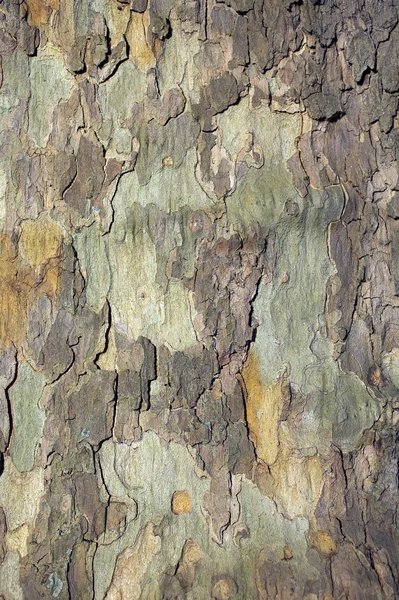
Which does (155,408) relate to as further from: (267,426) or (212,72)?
(212,72)

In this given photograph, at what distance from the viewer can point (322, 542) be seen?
1620mm

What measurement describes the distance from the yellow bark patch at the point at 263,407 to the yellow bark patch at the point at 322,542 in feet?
0.72

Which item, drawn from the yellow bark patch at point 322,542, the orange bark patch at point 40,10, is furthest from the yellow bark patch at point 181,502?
the orange bark patch at point 40,10

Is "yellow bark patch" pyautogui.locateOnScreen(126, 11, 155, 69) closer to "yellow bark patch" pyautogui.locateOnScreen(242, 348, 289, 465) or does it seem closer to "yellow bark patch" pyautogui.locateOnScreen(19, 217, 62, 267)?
"yellow bark patch" pyautogui.locateOnScreen(19, 217, 62, 267)

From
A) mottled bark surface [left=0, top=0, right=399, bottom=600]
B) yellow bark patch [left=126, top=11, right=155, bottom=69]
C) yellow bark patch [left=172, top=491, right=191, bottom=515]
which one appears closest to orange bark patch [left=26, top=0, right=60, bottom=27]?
mottled bark surface [left=0, top=0, right=399, bottom=600]

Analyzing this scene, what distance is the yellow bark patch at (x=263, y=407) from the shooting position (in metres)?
1.66

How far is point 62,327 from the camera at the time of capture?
1.65 meters

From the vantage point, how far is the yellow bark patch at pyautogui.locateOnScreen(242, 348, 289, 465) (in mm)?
1661

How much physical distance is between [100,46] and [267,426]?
1.11 meters

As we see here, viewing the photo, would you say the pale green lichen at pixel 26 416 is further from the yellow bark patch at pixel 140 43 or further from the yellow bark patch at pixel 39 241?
the yellow bark patch at pixel 140 43

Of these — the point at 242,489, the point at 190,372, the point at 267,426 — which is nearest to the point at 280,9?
the point at 190,372

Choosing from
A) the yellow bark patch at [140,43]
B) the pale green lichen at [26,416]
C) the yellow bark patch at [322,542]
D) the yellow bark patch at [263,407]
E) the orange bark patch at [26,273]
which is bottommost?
the yellow bark patch at [322,542]

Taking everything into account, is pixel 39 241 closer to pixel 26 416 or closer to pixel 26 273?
pixel 26 273

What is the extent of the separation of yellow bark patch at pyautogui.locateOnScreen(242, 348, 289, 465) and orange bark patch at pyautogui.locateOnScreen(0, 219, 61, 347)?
0.55 m
